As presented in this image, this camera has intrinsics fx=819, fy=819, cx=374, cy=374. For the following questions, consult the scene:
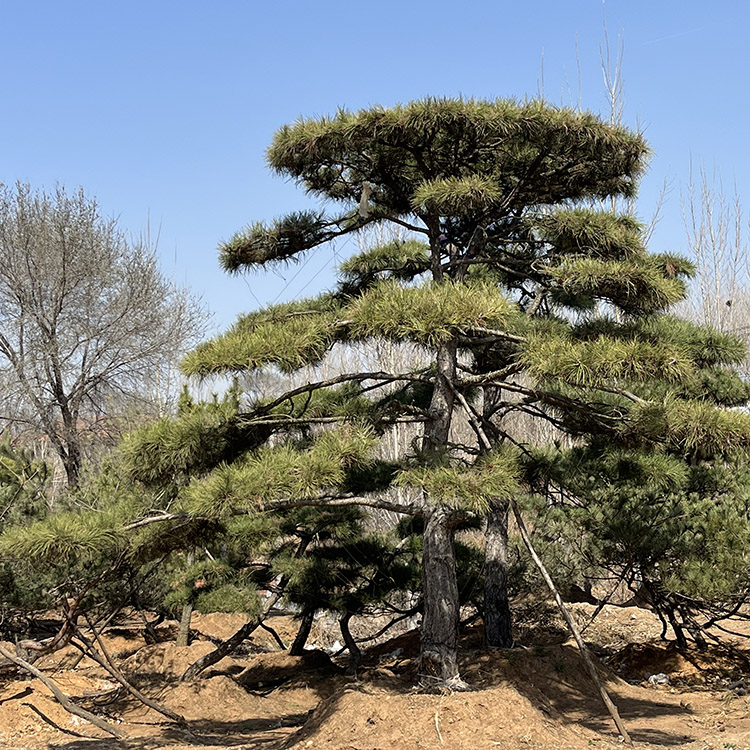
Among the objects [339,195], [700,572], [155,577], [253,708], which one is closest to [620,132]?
[339,195]

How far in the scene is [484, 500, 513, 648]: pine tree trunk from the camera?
26.1 ft

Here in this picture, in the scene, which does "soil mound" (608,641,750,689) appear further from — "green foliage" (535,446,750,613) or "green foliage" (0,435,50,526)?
"green foliage" (0,435,50,526)

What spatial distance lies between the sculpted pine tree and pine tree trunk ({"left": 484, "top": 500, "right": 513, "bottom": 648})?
1.87m

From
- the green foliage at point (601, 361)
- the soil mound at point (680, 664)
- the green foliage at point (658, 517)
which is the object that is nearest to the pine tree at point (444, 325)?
the green foliage at point (601, 361)

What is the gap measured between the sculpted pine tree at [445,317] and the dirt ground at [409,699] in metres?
0.54

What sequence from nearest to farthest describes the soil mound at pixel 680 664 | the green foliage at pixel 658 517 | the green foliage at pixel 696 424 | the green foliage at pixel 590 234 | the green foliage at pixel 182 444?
the green foliage at pixel 696 424, the green foliage at pixel 182 444, the green foliage at pixel 590 234, the green foliage at pixel 658 517, the soil mound at pixel 680 664

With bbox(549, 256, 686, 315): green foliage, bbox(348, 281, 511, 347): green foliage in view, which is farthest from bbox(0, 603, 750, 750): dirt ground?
bbox(549, 256, 686, 315): green foliage

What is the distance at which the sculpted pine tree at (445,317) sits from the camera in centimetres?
464

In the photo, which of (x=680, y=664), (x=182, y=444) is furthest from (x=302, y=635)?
(x=182, y=444)

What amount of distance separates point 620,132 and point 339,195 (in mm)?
1998

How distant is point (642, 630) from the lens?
34.4 ft

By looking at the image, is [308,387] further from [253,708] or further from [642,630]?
[642,630]

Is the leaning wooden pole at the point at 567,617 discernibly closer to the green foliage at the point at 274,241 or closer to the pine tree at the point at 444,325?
the pine tree at the point at 444,325

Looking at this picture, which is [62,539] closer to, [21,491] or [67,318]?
[21,491]
